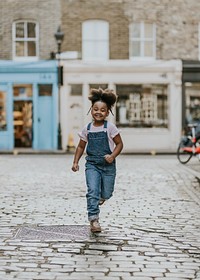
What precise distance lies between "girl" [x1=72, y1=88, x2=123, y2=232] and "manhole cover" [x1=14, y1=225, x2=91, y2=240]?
0.75 ft

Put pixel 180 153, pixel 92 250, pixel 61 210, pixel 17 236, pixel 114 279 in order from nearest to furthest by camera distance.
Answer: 1. pixel 114 279
2. pixel 92 250
3. pixel 17 236
4. pixel 61 210
5. pixel 180 153

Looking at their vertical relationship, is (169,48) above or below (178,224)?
above

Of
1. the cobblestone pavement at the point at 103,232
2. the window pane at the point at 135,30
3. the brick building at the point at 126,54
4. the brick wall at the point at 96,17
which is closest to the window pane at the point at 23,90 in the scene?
the brick building at the point at 126,54

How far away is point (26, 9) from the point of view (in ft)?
93.4

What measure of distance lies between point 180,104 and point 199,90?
119 centimetres

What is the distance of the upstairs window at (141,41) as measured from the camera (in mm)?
28516

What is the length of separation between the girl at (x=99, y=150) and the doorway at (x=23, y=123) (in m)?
21.2

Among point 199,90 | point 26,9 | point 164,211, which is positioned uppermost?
point 26,9

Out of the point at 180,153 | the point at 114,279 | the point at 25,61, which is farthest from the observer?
the point at 25,61

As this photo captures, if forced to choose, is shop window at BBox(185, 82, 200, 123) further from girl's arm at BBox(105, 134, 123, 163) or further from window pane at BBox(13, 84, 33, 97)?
girl's arm at BBox(105, 134, 123, 163)

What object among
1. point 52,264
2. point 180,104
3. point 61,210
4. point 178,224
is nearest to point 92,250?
point 52,264

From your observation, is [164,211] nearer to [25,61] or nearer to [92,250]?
[92,250]

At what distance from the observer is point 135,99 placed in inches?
1131

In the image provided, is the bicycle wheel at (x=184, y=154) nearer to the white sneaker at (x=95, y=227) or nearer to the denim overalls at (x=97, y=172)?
the denim overalls at (x=97, y=172)
